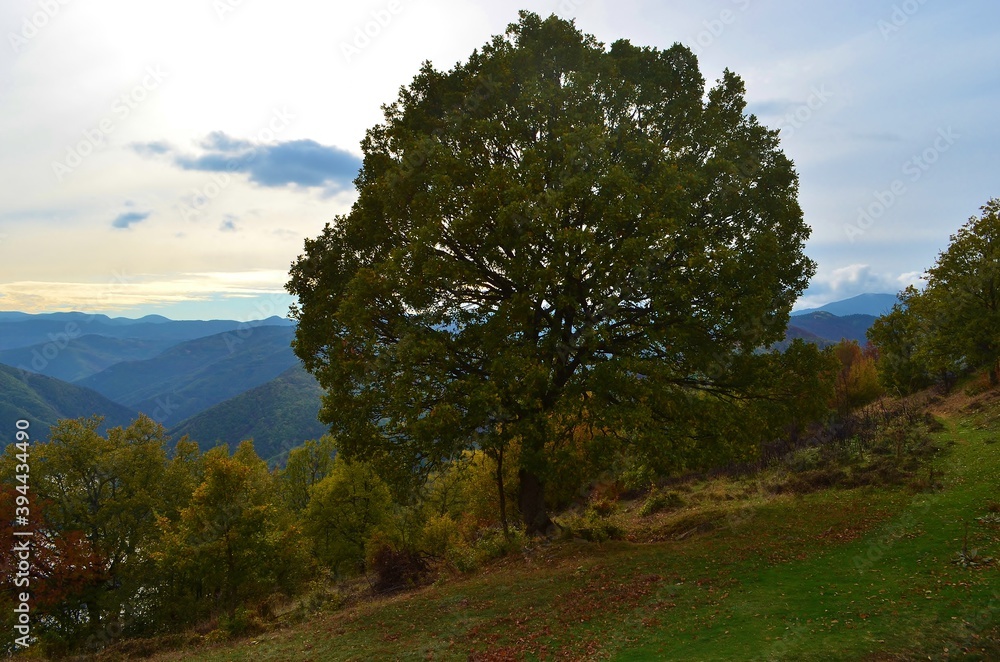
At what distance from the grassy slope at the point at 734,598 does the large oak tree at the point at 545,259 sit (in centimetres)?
358

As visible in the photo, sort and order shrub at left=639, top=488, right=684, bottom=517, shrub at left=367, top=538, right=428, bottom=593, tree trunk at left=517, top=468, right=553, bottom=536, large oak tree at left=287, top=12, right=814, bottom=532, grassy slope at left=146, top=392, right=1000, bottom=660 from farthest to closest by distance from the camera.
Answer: shrub at left=639, top=488, right=684, bottom=517 < shrub at left=367, top=538, right=428, bottom=593 < tree trunk at left=517, top=468, right=553, bottom=536 < large oak tree at left=287, top=12, right=814, bottom=532 < grassy slope at left=146, top=392, right=1000, bottom=660

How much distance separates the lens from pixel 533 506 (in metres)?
20.3

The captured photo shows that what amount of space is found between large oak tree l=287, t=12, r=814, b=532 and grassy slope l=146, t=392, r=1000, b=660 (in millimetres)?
3580

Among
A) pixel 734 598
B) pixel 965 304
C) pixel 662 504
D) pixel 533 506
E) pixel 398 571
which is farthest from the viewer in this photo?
pixel 965 304

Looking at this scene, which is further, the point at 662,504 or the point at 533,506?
the point at 662,504

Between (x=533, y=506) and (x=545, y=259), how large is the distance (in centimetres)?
971

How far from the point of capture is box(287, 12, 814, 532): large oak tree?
614 inches

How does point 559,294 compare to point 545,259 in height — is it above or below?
below

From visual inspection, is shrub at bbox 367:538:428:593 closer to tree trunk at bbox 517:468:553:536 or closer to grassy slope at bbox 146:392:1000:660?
grassy slope at bbox 146:392:1000:660

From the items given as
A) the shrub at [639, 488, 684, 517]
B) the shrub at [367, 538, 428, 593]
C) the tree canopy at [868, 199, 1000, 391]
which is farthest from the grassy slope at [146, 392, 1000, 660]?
the tree canopy at [868, 199, 1000, 391]

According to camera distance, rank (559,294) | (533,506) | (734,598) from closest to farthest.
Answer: (734,598) → (559,294) → (533,506)

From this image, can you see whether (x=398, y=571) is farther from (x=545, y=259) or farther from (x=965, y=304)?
(x=965, y=304)

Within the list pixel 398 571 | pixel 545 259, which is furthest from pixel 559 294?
pixel 398 571

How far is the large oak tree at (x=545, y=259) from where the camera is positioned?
51.2 feet
